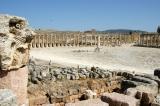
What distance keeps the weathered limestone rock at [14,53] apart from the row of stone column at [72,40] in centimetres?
3109

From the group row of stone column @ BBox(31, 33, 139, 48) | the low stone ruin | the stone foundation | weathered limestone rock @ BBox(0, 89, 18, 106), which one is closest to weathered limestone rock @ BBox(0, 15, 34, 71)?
the stone foundation

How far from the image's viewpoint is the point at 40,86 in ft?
32.0

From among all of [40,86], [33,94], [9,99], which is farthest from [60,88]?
[9,99]

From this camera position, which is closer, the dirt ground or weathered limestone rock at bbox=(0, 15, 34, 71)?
weathered limestone rock at bbox=(0, 15, 34, 71)

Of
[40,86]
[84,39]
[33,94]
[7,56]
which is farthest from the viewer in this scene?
[84,39]

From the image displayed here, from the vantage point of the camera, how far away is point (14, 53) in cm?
572

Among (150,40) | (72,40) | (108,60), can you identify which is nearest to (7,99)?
(108,60)

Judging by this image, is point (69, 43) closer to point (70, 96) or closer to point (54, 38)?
point (54, 38)

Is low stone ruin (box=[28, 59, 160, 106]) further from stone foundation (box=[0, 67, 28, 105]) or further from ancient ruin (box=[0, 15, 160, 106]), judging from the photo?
stone foundation (box=[0, 67, 28, 105])

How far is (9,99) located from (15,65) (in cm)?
158

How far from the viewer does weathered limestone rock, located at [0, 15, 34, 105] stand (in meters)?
5.42

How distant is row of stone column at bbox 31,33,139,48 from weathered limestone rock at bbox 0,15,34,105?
3109 centimetres

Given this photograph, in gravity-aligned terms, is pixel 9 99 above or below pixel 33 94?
above

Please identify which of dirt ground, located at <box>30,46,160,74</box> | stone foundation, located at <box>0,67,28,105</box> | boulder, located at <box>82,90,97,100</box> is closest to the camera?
stone foundation, located at <box>0,67,28,105</box>
